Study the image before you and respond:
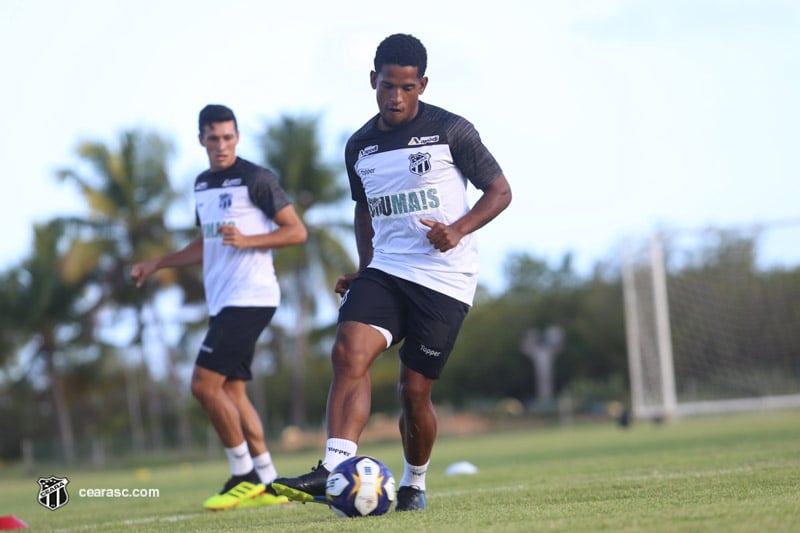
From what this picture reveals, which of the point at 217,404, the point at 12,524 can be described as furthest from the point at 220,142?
the point at 12,524

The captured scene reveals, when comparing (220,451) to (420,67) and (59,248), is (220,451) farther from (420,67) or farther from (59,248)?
(420,67)

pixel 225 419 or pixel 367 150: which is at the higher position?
pixel 367 150

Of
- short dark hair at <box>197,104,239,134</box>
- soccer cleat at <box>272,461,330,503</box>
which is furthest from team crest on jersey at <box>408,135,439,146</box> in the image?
short dark hair at <box>197,104,239,134</box>

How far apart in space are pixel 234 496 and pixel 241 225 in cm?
183

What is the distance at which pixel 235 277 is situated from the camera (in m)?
7.95

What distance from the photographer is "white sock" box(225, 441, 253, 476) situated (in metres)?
7.78

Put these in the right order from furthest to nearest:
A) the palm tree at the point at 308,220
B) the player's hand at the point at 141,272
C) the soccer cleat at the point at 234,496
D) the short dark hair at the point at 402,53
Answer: the palm tree at the point at 308,220 → the player's hand at the point at 141,272 → the soccer cleat at the point at 234,496 → the short dark hair at the point at 402,53

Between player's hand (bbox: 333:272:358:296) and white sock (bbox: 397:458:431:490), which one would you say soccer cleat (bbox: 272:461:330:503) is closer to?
white sock (bbox: 397:458:431:490)

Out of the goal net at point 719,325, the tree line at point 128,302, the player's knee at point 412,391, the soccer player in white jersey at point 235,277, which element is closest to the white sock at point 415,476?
the player's knee at point 412,391

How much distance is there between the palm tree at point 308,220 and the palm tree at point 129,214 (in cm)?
380

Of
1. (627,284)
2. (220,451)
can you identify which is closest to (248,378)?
(627,284)

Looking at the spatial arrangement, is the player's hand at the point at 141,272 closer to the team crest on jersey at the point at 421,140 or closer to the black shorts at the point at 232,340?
the black shorts at the point at 232,340

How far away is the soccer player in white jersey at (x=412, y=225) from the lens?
5.46 metres

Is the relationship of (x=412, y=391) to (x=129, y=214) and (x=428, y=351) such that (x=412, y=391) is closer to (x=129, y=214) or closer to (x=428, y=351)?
(x=428, y=351)
